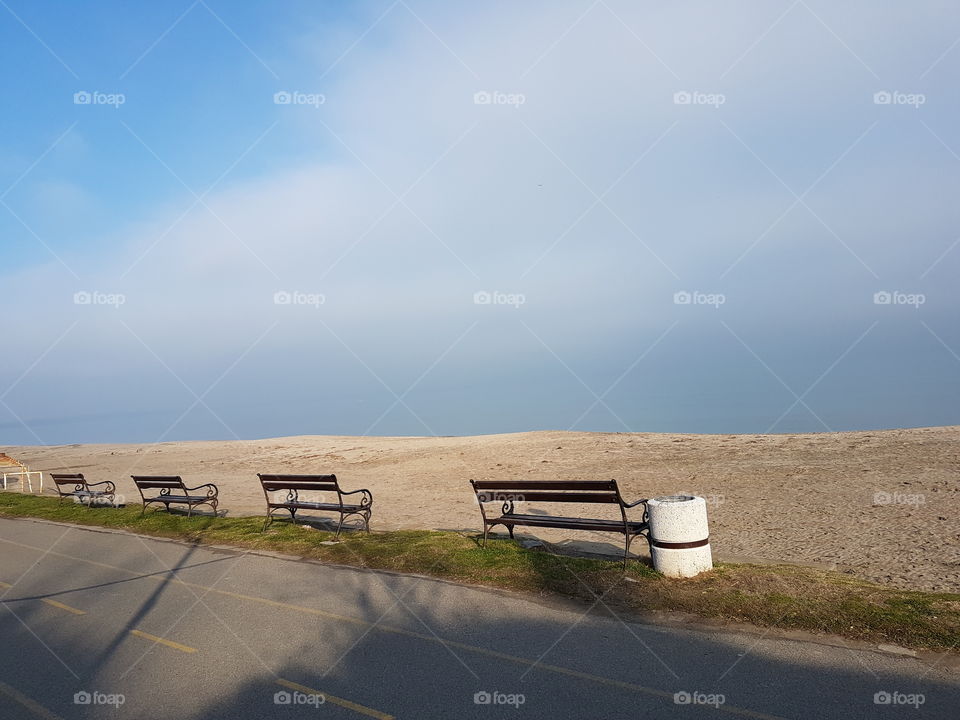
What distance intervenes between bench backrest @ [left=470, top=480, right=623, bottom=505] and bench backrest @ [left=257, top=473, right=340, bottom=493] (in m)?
2.77

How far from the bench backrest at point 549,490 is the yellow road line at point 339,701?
411 centimetres

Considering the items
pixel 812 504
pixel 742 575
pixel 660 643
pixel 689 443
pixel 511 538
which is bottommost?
pixel 660 643

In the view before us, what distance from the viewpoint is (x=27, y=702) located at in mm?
5039

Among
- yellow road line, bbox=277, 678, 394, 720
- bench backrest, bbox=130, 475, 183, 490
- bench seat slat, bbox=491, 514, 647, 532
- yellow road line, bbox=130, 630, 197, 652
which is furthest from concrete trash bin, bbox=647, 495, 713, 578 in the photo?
bench backrest, bbox=130, 475, 183, 490

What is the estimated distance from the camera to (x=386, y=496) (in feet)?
59.9

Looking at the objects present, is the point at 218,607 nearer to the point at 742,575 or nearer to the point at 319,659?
the point at 319,659

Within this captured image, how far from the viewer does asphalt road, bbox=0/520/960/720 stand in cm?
455

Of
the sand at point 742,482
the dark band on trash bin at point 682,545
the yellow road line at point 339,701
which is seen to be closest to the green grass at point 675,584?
the dark band on trash bin at point 682,545

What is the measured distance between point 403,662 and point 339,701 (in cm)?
79

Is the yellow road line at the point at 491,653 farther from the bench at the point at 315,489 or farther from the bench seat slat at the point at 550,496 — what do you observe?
the bench at the point at 315,489

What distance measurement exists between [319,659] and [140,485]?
11.6 meters

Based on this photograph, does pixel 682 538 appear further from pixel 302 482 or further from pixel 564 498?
pixel 302 482

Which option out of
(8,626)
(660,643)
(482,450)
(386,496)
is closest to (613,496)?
(660,643)

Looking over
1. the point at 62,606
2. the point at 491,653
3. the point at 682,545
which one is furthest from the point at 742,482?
the point at 62,606
